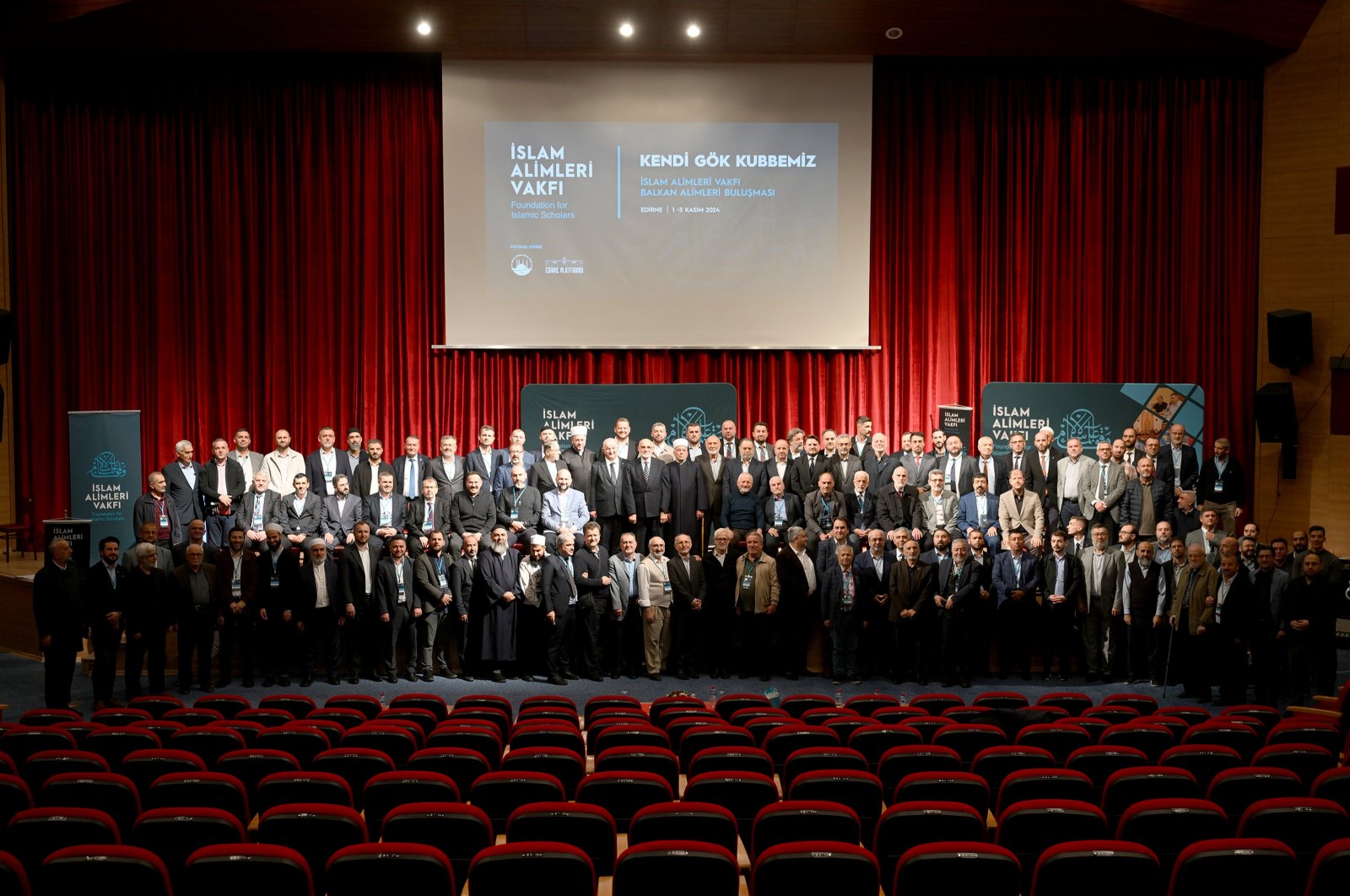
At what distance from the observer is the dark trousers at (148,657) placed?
9609 mm

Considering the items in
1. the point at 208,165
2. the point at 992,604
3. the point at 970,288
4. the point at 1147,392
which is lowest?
the point at 992,604

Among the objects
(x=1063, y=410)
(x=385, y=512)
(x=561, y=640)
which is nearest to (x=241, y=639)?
(x=385, y=512)

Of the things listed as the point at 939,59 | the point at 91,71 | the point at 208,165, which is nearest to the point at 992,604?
the point at 939,59

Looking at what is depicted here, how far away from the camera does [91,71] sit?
13.8 metres

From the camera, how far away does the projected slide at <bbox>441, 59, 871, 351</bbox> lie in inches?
543

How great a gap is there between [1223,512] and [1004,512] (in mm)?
2595

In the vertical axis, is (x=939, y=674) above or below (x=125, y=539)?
below

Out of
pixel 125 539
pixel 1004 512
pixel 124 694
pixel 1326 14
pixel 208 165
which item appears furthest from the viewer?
pixel 208 165

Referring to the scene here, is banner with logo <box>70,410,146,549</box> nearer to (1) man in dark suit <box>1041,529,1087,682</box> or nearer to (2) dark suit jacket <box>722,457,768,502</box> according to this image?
(2) dark suit jacket <box>722,457,768,502</box>

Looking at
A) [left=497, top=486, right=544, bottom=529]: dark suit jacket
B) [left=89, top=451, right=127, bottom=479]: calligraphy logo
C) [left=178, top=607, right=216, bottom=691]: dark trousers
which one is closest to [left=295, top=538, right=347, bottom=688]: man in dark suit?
[left=178, top=607, right=216, bottom=691]: dark trousers

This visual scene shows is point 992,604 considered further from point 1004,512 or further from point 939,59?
point 939,59

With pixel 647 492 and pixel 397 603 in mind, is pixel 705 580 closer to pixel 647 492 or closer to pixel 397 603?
pixel 647 492

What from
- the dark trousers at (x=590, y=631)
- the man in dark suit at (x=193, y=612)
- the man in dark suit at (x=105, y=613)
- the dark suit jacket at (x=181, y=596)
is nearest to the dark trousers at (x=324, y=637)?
the man in dark suit at (x=193, y=612)

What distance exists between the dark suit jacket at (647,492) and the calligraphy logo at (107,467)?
Result: 5675 mm
